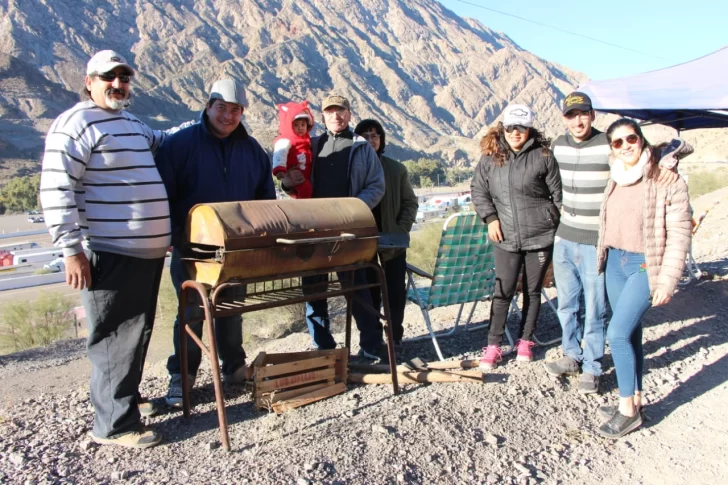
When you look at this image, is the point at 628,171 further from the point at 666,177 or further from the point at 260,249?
the point at 260,249

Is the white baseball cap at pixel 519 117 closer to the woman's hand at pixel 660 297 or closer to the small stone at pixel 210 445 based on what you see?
the woman's hand at pixel 660 297

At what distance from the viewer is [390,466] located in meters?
3.11

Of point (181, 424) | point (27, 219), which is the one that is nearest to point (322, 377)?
point (181, 424)

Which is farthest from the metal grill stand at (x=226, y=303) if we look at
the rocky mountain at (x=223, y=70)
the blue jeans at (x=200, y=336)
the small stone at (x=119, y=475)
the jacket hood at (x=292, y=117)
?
the rocky mountain at (x=223, y=70)

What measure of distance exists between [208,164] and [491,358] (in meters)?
2.47

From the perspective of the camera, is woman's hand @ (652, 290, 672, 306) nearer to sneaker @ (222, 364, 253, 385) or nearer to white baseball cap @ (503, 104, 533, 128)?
white baseball cap @ (503, 104, 533, 128)

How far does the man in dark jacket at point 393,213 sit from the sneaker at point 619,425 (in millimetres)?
1818

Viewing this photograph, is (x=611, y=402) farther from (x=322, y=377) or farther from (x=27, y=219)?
(x=27, y=219)

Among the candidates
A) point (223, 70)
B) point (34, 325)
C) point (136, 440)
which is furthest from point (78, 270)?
point (223, 70)

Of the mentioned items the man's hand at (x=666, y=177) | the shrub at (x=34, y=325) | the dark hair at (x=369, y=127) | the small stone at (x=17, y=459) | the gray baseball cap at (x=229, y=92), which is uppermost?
the gray baseball cap at (x=229, y=92)

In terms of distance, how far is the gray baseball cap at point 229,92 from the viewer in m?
3.59

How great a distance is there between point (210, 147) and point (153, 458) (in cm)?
182

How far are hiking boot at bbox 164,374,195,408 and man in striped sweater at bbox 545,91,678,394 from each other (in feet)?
8.50

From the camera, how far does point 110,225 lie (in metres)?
3.17
